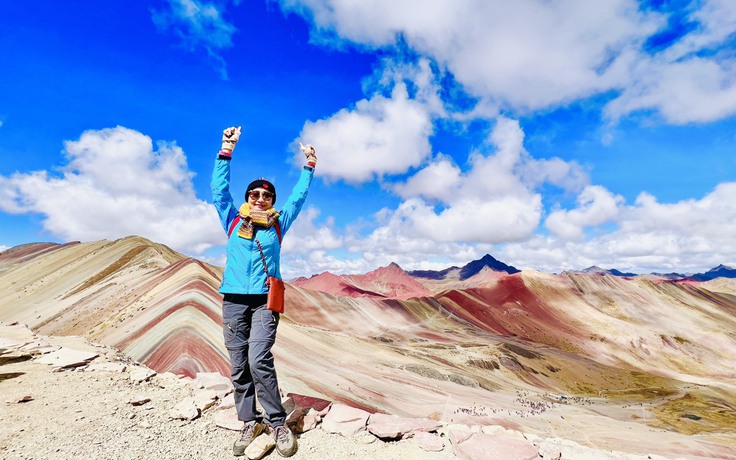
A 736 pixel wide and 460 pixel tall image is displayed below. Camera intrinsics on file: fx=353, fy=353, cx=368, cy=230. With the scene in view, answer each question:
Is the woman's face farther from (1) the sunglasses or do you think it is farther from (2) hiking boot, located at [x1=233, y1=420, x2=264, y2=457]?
(2) hiking boot, located at [x1=233, y1=420, x2=264, y2=457]

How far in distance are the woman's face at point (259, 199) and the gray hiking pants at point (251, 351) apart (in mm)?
1231

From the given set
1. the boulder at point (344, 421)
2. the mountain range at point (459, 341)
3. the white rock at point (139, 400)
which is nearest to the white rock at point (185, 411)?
the white rock at point (139, 400)

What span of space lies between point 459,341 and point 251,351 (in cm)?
5426

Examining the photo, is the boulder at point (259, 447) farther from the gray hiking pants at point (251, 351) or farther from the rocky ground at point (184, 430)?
the gray hiking pants at point (251, 351)

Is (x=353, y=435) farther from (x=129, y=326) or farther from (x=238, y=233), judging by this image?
(x=129, y=326)

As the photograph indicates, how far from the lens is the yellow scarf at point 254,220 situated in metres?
4.66

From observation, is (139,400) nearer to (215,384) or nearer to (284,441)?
(215,384)

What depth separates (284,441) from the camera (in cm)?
429

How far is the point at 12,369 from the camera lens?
6867mm

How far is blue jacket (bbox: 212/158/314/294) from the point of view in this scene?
455 centimetres

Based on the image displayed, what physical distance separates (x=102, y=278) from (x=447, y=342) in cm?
4317

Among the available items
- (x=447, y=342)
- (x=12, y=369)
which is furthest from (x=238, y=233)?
(x=447, y=342)

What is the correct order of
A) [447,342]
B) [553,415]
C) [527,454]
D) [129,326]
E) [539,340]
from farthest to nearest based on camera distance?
[539,340], [447,342], [553,415], [129,326], [527,454]

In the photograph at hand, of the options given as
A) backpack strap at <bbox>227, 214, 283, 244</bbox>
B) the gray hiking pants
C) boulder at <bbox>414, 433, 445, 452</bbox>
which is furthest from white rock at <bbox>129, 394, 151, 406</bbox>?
boulder at <bbox>414, 433, 445, 452</bbox>
